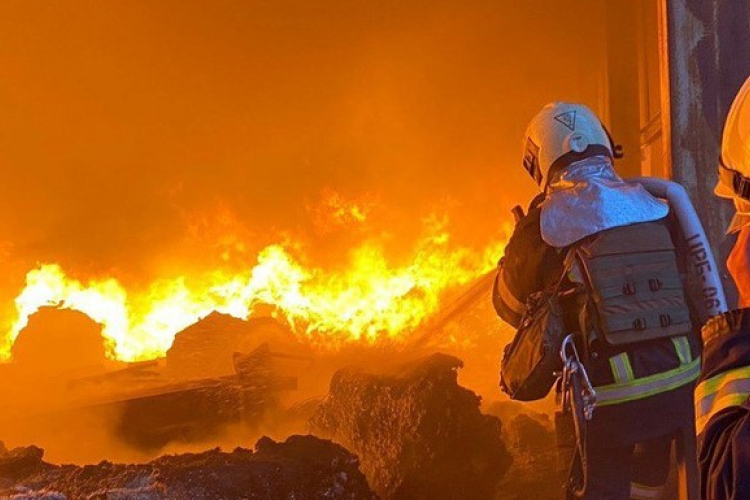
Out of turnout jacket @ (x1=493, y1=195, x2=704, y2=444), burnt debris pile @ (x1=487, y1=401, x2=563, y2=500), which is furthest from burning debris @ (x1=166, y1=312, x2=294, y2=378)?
turnout jacket @ (x1=493, y1=195, x2=704, y2=444)

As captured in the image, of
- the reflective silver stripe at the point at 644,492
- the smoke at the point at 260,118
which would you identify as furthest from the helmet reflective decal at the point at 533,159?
the smoke at the point at 260,118

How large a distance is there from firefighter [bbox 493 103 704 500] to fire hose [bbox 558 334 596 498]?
0.06 metres

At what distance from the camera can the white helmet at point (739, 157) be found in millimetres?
1415

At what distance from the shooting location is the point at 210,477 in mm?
3232

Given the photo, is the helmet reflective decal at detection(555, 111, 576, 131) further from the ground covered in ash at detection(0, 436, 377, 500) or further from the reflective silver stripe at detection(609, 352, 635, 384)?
the ground covered in ash at detection(0, 436, 377, 500)

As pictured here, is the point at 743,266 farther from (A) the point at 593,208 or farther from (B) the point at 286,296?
(B) the point at 286,296

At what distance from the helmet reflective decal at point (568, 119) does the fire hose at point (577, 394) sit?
881 millimetres

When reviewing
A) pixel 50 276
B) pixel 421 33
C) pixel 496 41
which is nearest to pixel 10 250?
pixel 50 276

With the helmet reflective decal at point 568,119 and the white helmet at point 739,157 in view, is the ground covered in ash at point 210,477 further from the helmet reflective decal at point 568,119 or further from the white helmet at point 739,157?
the white helmet at point 739,157

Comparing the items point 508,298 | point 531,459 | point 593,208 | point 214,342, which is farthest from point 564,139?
point 214,342

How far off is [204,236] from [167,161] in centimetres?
102

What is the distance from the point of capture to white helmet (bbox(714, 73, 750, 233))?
4.64 ft

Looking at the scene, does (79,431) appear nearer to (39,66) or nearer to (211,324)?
(211,324)

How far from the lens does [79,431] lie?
501 centimetres
